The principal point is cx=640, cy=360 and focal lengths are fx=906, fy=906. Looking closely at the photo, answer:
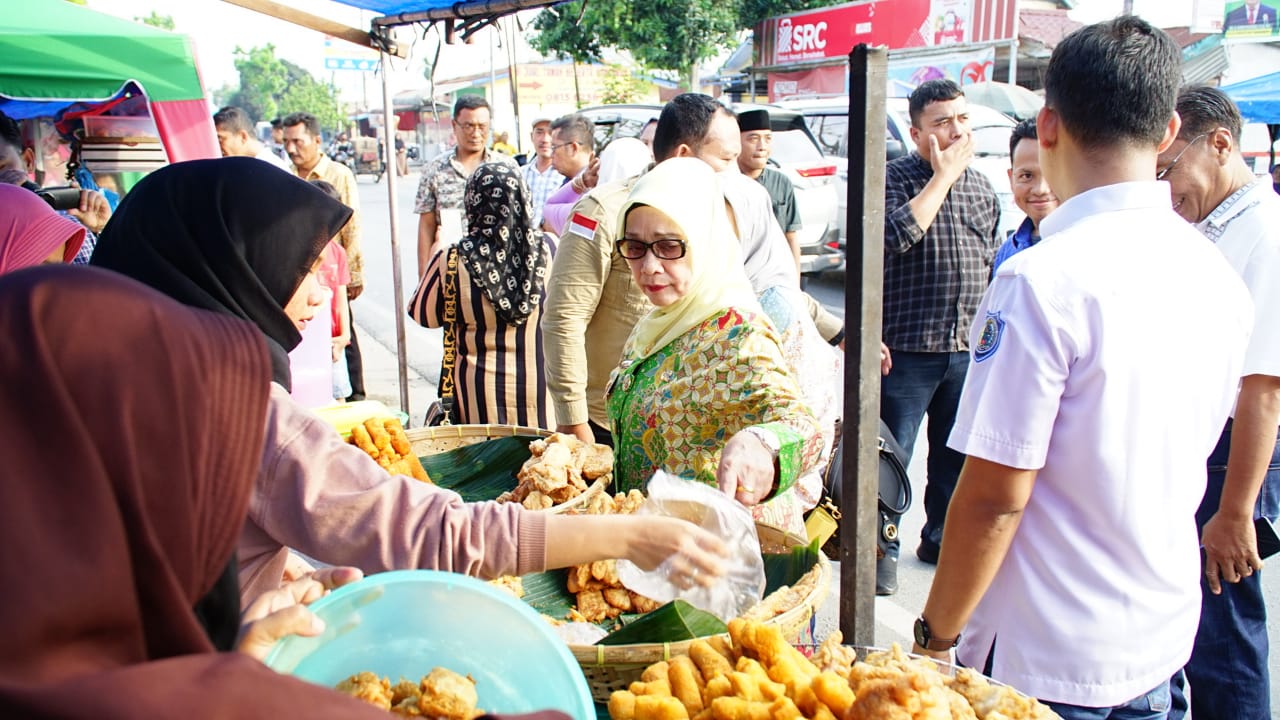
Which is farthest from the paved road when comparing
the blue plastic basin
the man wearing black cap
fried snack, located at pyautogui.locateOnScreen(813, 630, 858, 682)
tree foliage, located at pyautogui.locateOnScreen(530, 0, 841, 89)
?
tree foliage, located at pyautogui.locateOnScreen(530, 0, 841, 89)

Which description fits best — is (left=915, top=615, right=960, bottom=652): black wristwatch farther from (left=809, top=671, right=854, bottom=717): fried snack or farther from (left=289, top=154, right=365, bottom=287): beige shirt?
(left=289, top=154, right=365, bottom=287): beige shirt

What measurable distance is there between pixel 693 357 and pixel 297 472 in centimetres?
121

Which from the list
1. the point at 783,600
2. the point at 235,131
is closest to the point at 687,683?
the point at 783,600

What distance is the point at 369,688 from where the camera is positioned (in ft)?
4.05

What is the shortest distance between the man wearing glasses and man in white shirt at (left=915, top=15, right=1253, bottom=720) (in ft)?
17.2

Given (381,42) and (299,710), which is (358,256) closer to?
(381,42)

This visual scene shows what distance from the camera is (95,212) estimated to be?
4969mm

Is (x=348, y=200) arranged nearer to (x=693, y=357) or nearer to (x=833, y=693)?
(x=693, y=357)

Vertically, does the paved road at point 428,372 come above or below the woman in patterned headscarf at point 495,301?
below

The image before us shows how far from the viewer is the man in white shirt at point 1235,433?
7.85 ft

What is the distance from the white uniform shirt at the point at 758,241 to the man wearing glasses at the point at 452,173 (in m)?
2.92

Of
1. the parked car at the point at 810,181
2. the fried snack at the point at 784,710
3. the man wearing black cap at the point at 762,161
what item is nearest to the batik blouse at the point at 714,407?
the fried snack at the point at 784,710

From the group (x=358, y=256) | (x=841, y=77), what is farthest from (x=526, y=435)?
(x=841, y=77)

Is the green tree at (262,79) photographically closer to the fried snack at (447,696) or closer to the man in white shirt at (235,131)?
the man in white shirt at (235,131)
